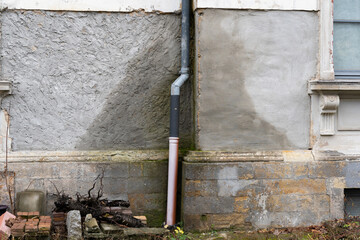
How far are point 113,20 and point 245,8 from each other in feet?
5.19

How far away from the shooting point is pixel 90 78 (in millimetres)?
5809

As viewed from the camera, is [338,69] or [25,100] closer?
[25,100]

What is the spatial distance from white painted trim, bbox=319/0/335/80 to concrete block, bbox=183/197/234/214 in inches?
76.3

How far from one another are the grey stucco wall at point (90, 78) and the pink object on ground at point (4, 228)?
2.90 feet

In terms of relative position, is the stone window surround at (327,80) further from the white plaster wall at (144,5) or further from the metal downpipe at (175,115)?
the metal downpipe at (175,115)

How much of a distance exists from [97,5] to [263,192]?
2959 mm

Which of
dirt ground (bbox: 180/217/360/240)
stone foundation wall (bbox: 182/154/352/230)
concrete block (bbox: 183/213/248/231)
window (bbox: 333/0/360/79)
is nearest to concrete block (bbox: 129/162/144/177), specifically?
stone foundation wall (bbox: 182/154/352/230)

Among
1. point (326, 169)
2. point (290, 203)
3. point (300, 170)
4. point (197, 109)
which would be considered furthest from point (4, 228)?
point (326, 169)

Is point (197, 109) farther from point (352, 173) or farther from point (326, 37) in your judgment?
point (352, 173)

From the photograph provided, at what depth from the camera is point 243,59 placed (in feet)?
18.7

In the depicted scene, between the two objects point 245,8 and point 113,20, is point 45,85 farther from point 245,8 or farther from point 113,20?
point 245,8

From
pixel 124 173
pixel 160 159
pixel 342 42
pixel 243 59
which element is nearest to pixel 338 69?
pixel 342 42

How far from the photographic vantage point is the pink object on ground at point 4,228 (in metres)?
4.66

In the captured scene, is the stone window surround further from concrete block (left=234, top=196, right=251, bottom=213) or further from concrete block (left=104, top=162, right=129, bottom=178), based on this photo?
concrete block (left=104, top=162, right=129, bottom=178)
